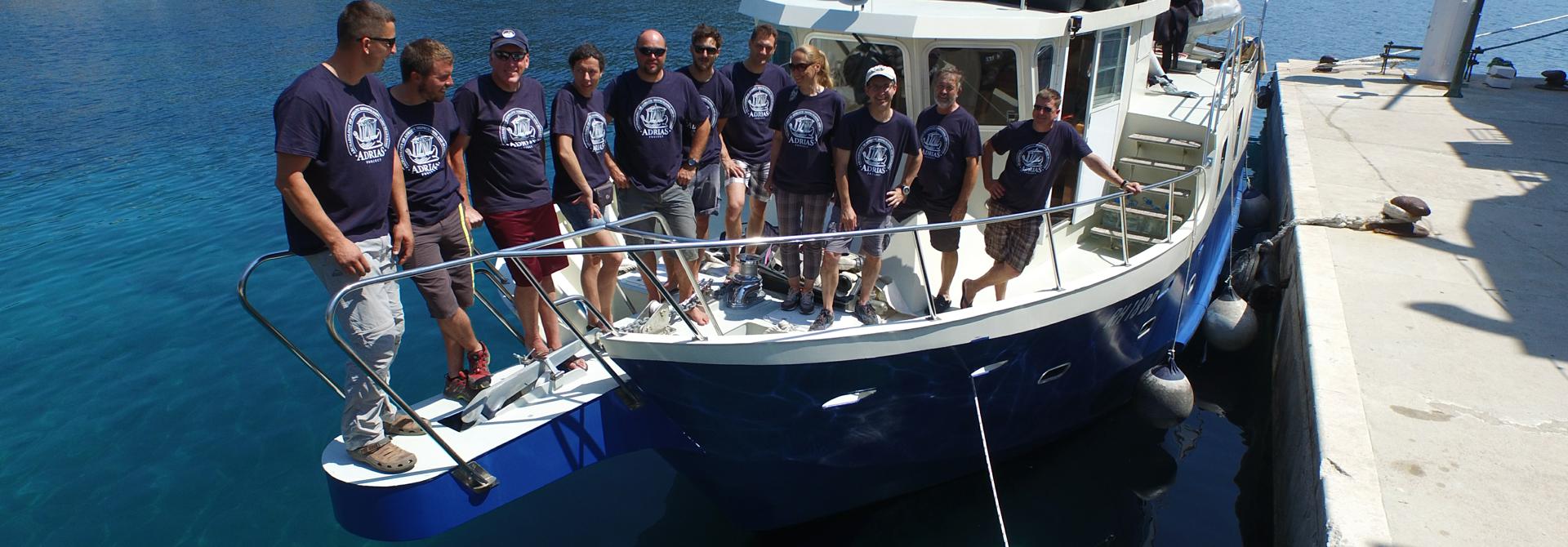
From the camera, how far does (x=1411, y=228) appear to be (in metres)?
7.61

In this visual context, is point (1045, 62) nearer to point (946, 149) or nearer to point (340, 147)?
point (946, 149)

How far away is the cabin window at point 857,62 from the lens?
5.83 metres

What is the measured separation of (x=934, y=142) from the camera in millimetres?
4941

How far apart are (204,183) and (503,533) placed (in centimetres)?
978

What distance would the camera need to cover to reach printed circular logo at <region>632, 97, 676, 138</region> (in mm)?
5055

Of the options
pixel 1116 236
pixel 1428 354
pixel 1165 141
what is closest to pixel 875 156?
pixel 1116 236

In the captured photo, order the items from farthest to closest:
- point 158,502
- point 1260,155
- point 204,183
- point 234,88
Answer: point 234,88, point 1260,155, point 204,183, point 158,502

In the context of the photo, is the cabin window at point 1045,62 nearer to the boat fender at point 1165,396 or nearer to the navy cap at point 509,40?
the boat fender at point 1165,396

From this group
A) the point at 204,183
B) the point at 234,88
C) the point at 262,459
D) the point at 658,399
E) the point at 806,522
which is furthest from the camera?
the point at 234,88

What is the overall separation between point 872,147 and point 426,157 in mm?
2232

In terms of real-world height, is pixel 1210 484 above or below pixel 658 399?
below

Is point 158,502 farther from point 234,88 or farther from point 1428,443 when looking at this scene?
point 234,88

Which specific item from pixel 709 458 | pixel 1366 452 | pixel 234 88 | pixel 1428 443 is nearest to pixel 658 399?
pixel 709 458

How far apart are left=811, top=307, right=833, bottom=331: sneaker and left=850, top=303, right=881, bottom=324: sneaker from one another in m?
0.19
